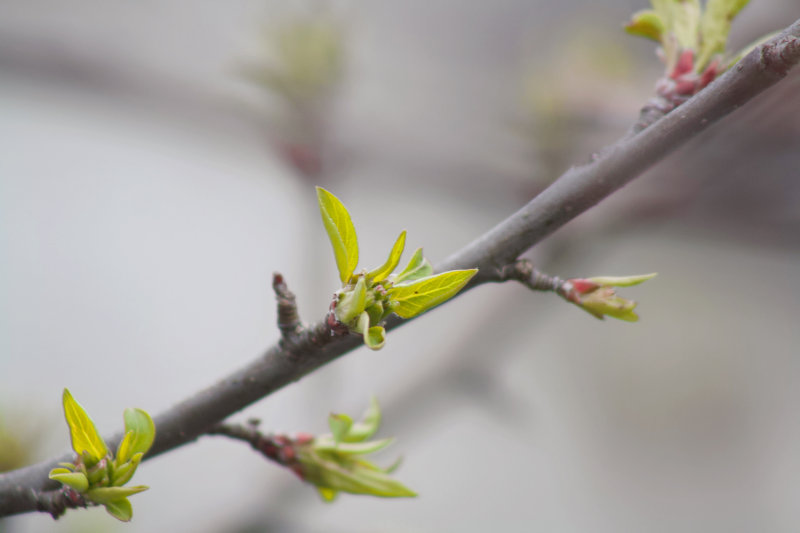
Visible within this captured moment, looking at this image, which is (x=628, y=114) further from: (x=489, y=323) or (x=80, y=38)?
(x=80, y=38)

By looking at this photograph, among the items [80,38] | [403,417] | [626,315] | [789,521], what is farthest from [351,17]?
[789,521]

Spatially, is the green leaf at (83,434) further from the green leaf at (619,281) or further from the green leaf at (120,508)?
the green leaf at (619,281)

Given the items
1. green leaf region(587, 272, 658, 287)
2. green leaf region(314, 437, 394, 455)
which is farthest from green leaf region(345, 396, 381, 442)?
green leaf region(587, 272, 658, 287)

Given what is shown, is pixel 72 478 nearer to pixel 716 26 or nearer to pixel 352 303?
pixel 352 303

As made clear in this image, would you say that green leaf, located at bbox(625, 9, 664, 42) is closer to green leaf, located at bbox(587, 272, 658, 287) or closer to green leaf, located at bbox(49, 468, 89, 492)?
green leaf, located at bbox(587, 272, 658, 287)

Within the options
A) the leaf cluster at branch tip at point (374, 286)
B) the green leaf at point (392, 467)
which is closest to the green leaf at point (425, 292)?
the leaf cluster at branch tip at point (374, 286)

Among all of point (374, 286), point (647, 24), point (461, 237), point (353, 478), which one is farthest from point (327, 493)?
point (461, 237)
